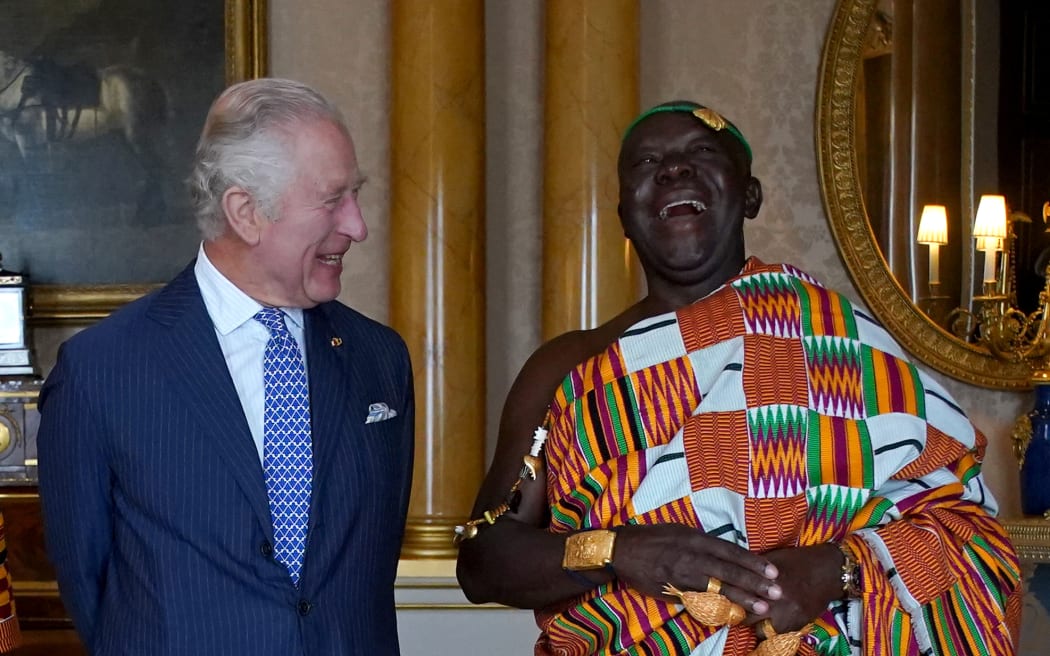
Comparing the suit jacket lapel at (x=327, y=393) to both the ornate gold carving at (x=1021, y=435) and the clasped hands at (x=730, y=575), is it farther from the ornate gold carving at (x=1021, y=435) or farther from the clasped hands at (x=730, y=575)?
the ornate gold carving at (x=1021, y=435)

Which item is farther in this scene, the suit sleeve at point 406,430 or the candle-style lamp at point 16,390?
the candle-style lamp at point 16,390

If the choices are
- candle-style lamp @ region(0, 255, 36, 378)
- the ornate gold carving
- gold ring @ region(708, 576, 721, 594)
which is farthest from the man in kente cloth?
candle-style lamp @ region(0, 255, 36, 378)

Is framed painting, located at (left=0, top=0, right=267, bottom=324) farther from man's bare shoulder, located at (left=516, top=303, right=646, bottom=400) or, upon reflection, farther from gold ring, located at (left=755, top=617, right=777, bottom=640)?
gold ring, located at (left=755, top=617, right=777, bottom=640)

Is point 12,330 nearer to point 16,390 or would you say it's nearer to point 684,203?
point 16,390

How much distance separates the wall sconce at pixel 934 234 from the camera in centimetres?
524

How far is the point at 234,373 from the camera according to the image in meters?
2.27

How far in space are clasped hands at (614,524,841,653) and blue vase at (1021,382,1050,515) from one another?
297 cm

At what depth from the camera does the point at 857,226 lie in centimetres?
536

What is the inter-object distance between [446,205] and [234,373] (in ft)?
9.45

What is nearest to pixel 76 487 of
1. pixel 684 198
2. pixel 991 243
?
pixel 684 198

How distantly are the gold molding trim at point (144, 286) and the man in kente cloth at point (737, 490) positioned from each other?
3.39 m

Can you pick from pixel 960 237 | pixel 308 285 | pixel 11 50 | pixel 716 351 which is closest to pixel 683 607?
pixel 716 351

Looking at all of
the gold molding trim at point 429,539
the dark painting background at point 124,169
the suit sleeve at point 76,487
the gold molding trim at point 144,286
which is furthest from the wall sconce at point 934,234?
the suit sleeve at point 76,487

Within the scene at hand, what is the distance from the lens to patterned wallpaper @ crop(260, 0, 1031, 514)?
215 inches
